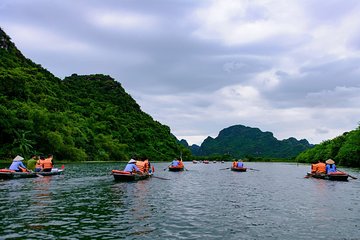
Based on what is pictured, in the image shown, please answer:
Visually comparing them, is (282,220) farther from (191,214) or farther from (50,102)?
(50,102)

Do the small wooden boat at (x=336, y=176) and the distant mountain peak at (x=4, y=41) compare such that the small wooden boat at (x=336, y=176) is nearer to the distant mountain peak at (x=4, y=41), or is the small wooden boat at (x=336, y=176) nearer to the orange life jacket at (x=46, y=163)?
the orange life jacket at (x=46, y=163)

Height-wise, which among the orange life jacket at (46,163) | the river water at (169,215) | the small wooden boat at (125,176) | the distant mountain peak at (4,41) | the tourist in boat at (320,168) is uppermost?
the distant mountain peak at (4,41)

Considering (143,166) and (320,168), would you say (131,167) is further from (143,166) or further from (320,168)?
(320,168)

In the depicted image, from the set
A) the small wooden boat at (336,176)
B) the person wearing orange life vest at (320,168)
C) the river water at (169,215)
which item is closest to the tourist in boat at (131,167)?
the river water at (169,215)

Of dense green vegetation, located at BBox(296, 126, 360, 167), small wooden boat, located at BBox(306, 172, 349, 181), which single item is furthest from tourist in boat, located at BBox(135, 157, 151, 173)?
dense green vegetation, located at BBox(296, 126, 360, 167)

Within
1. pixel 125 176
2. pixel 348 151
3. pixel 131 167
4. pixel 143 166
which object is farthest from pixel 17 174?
pixel 348 151

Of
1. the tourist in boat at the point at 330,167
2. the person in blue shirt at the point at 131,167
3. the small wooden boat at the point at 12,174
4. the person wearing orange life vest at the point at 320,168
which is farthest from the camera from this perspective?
the person wearing orange life vest at the point at 320,168

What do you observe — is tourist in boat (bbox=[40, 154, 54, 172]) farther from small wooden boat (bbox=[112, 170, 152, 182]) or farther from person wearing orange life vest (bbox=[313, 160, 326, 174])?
person wearing orange life vest (bbox=[313, 160, 326, 174])

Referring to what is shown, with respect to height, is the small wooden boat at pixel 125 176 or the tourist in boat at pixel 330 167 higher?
the tourist in boat at pixel 330 167

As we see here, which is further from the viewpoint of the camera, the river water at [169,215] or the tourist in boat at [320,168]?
the tourist in boat at [320,168]

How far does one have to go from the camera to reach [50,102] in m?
99.4

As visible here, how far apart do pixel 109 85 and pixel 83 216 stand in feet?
552

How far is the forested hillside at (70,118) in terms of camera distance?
235 ft

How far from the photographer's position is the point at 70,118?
4122 inches
